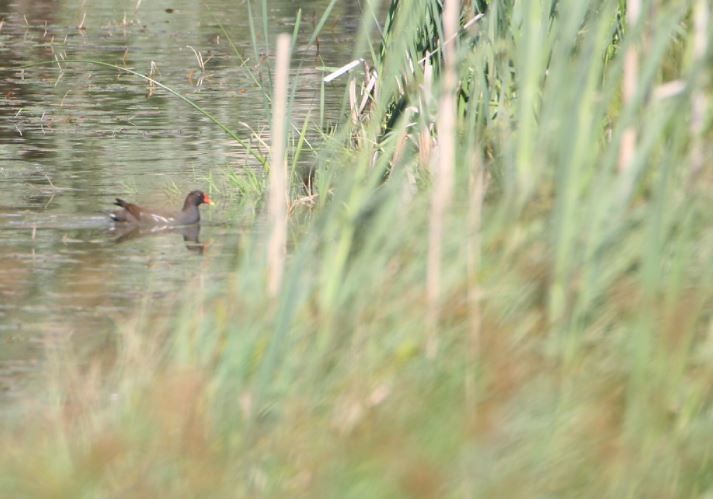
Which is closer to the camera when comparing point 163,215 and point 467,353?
point 467,353

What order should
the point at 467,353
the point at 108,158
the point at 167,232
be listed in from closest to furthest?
1. the point at 467,353
2. the point at 167,232
3. the point at 108,158

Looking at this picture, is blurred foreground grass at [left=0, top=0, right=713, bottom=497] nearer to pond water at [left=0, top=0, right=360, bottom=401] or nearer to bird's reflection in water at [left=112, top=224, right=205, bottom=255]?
pond water at [left=0, top=0, right=360, bottom=401]

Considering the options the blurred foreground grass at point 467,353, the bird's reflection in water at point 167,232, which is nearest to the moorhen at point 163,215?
the bird's reflection in water at point 167,232

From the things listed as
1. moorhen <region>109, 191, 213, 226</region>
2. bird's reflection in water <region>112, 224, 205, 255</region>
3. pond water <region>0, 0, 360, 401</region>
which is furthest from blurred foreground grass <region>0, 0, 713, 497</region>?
moorhen <region>109, 191, 213, 226</region>

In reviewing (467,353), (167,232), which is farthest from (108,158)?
(467,353)

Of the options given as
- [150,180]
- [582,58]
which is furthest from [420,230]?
[150,180]

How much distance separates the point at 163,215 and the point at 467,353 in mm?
5462

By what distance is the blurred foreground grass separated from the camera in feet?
12.9

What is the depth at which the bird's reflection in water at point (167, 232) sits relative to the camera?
8.90m

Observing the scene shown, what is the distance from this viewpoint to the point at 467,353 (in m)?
4.26

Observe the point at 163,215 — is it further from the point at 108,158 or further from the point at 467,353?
the point at 467,353

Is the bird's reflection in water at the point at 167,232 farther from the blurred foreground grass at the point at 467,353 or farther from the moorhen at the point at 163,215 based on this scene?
the blurred foreground grass at the point at 467,353

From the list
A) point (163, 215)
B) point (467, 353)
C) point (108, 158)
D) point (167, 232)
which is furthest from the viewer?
point (108, 158)

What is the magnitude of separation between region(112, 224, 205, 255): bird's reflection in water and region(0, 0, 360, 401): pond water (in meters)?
0.02
